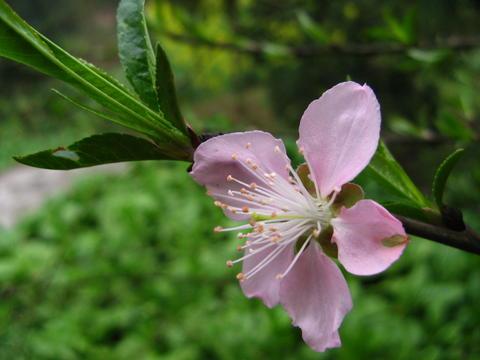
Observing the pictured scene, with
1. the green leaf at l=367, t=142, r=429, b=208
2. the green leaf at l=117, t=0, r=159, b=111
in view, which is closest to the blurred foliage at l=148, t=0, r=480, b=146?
the green leaf at l=367, t=142, r=429, b=208

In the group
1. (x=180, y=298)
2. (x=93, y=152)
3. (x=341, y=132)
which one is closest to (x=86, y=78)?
(x=93, y=152)

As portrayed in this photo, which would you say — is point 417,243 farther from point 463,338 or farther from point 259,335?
point 259,335

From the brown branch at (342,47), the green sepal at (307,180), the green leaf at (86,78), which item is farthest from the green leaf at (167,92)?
the brown branch at (342,47)

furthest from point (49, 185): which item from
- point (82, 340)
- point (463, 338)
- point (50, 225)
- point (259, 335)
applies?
point (463, 338)

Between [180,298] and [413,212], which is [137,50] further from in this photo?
[180,298]

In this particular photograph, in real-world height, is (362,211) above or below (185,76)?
above

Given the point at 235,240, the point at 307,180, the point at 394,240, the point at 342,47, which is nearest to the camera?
the point at 394,240
